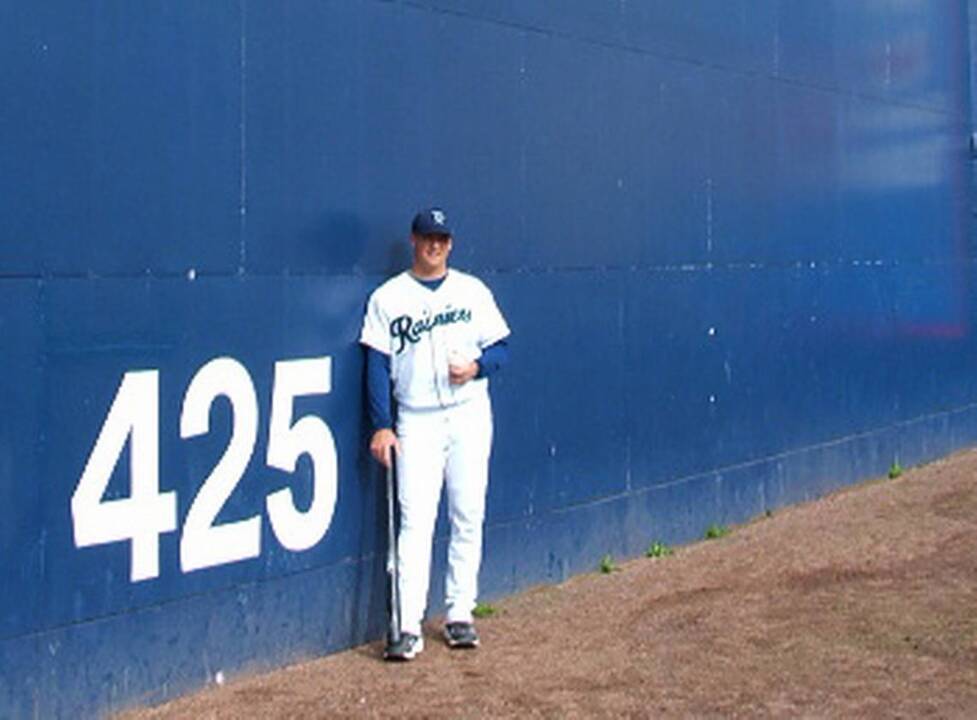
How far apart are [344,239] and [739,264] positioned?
4285 millimetres

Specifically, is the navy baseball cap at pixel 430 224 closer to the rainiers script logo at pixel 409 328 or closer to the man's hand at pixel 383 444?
the rainiers script logo at pixel 409 328

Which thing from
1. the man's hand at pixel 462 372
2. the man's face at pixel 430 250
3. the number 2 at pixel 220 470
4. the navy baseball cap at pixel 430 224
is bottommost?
the number 2 at pixel 220 470

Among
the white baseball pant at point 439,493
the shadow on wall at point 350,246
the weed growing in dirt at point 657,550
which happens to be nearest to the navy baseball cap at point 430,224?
the shadow on wall at point 350,246

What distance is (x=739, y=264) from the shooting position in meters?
11.8

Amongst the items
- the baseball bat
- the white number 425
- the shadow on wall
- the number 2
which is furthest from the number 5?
the shadow on wall

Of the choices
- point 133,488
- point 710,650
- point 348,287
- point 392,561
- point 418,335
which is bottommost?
point 710,650

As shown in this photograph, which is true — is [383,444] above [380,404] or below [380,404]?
below

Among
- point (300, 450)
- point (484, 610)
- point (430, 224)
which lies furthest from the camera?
point (484, 610)

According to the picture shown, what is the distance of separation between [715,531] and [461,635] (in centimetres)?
351

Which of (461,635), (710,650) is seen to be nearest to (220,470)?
(461,635)

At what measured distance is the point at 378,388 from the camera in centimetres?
814

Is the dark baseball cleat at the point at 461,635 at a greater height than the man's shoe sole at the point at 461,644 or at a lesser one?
greater

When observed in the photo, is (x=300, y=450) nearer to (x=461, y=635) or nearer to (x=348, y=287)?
(x=348, y=287)

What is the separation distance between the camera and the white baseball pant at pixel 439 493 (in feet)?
26.8
